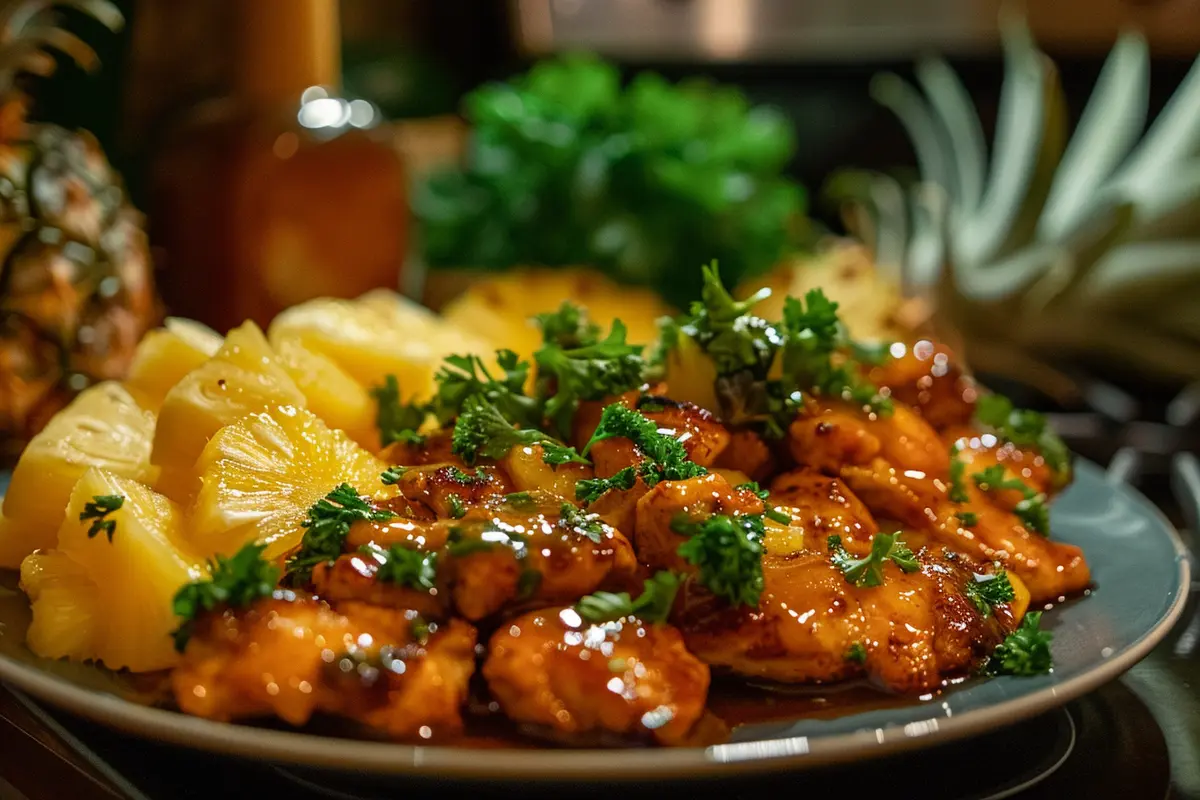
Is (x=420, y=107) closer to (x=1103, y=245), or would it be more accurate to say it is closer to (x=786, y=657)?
(x=1103, y=245)

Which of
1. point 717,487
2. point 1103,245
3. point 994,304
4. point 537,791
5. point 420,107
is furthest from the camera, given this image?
point 420,107

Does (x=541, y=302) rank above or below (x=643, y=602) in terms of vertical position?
below

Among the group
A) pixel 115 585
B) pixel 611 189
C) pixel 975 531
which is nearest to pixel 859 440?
pixel 975 531

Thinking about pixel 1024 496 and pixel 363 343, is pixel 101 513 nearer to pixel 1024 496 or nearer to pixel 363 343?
pixel 363 343

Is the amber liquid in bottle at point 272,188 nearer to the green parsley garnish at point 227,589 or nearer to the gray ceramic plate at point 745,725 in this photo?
the gray ceramic plate at point 745,725

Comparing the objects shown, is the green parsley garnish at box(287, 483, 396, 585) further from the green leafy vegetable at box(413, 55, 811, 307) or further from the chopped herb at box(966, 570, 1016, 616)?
the green leafy vegetable at box(413, 55, 811, 307)

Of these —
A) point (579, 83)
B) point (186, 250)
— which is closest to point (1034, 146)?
point (579, 83)

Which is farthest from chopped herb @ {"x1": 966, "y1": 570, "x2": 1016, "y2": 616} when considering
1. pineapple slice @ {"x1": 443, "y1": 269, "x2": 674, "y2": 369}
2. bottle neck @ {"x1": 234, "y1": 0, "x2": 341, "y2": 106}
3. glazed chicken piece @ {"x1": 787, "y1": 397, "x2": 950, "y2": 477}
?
bottle neck @ {"x1": 234, "y1": 0, "x2": 341, "y2": 106}
